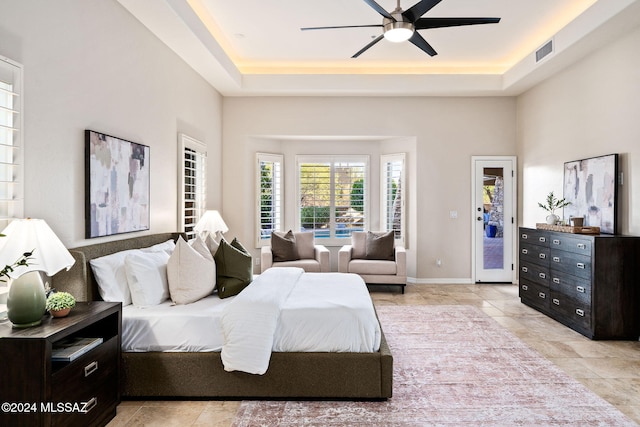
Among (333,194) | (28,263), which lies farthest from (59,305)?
(333,194)

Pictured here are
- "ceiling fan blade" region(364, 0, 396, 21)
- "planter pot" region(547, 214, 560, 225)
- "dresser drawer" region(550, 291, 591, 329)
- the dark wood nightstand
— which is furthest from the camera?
"planter pot" region(547, 214, 560, 225)

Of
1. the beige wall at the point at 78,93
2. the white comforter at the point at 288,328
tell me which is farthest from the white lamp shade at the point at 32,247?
the white comforter at the point at 288,328

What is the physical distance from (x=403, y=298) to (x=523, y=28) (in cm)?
384

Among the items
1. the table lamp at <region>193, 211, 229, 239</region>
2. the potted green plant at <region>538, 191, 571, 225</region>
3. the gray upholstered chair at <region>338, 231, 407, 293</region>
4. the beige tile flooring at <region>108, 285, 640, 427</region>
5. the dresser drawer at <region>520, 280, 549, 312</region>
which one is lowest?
the beige tile flooring at <region>108, 285, 640, 427</region>

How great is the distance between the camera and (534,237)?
16.5 feet

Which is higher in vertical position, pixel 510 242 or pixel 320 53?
pixel 320 53

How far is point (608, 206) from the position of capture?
14.1ft

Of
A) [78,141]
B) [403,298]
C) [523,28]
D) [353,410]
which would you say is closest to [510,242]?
[403,298]

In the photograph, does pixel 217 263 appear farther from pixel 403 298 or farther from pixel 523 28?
pixel 523 28

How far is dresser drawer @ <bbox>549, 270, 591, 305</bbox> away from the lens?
13.2 feet

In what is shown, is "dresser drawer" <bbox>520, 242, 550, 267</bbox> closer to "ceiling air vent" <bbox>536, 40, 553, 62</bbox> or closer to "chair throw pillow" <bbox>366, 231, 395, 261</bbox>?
"chair throw pillow" <bbox>366, 231, 395, 261</bbox>

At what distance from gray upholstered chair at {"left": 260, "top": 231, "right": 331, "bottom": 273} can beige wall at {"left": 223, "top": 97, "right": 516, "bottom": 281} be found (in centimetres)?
80

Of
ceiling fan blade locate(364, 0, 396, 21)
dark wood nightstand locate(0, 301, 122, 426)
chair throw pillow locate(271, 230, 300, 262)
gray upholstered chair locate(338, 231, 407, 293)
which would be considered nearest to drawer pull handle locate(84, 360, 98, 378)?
dark wood nightstand locate(0, 301, 122, 426)

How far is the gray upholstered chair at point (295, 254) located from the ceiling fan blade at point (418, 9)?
3.61m
